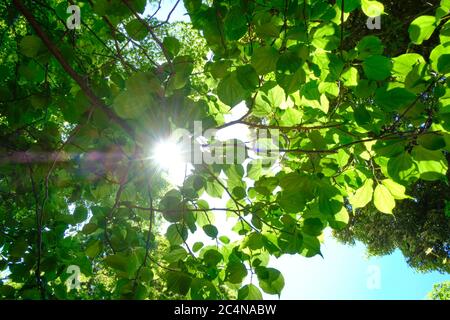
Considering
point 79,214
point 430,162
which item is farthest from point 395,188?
point 79,214

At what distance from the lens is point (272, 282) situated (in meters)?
1.49

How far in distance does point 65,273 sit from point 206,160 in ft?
3.11

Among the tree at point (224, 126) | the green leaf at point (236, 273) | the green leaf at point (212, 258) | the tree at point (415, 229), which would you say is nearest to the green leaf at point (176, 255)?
the tree at point (224, 126)

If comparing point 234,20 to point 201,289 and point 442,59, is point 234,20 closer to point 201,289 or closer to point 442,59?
point 442,59

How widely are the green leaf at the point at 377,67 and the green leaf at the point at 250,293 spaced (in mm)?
1009

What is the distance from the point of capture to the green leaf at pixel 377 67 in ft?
3.87

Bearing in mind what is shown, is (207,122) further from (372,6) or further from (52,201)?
(52,201)

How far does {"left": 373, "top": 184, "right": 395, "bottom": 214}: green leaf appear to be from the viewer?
5.23ft

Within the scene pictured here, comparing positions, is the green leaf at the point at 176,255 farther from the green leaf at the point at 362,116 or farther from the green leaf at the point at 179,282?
the green leaf at the point at 362,116

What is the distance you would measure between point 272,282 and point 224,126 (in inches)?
29.6

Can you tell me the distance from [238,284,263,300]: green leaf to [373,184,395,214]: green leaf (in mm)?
743

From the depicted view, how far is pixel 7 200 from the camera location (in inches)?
88.7

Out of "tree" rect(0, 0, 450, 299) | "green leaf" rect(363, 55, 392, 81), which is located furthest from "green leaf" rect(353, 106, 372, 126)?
"green leaf" rect(363, 55, 392, 81)
